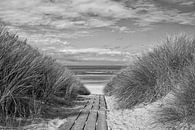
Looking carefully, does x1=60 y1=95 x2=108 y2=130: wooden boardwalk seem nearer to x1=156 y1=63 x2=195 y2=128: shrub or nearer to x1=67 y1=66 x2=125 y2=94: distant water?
x1=156 y1=63 x2=195 y2=128: shrub

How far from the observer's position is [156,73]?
5.91 metres

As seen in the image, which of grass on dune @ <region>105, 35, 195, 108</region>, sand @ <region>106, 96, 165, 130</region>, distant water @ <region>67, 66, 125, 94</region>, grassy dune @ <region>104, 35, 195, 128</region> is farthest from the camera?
distant water @ <region>67, 66, 125, 94</region>

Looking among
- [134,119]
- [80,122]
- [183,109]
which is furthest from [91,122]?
[183,109]

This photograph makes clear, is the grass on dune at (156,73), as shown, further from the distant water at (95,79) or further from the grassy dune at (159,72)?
the distant water at (95,79)

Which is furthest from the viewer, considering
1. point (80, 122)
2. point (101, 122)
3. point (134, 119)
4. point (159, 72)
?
point (159, 72)

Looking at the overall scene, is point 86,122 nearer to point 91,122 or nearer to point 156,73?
point 91,122

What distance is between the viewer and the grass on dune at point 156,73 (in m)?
5.56

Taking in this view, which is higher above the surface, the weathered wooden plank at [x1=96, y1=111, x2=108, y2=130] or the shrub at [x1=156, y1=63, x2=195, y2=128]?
the shrub at [x1=156, y1=63, x2=195, y2=128]

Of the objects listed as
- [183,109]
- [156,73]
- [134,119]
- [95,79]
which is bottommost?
[95,79]

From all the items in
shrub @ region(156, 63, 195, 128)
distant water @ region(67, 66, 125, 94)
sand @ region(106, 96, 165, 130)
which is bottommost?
distant water @ region(67, 66, 125, 94)

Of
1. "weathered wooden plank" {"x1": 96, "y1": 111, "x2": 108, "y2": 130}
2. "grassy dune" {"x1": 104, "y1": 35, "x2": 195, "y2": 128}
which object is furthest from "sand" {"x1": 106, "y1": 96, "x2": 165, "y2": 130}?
"grassy dune" {"x1": 104, "y1": 35, "x2": 195, "y2": 128}

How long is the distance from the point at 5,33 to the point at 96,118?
2397mm

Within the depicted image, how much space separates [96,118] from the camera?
17.2 feet

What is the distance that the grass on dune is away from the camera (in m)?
5.56
